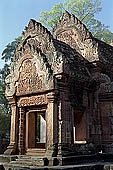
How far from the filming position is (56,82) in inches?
368

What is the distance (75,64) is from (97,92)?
68.7 inches

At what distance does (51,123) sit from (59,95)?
44.4 inches

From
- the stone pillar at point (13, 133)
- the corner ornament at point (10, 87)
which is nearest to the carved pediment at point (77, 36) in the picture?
the corner ornament at point (10, 87)

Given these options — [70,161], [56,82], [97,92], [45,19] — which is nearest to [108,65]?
[97,92]

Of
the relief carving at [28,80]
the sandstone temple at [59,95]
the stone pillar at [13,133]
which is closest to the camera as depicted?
the sandstone temple at [59,95]

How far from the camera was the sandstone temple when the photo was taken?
30.5 feet

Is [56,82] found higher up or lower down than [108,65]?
lower down

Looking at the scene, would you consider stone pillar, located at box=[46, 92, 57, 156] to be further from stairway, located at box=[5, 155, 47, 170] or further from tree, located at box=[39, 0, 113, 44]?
tree, located at box=[39, 0, 113, 44]

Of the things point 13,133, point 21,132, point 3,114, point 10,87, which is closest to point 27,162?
point 21,132

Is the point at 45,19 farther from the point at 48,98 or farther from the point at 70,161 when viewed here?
the point at 70,161

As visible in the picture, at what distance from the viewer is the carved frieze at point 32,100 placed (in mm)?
9773

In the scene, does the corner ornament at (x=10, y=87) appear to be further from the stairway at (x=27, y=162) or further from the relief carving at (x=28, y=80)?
the stairway at (x=27, y=162)

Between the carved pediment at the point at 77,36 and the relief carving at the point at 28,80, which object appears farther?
the carved pediment at the point at 77,36

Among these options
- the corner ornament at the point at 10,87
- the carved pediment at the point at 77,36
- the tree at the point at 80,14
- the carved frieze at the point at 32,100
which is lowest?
the carved frieze at the point at 32,100
